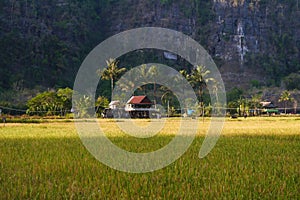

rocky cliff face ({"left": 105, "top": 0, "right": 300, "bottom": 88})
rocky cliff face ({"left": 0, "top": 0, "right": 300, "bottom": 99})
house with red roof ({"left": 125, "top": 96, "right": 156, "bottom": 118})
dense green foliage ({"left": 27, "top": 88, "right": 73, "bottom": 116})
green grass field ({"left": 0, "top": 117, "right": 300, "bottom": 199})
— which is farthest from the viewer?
rocky cliff face ({"left": 105, "top": 0, "right": 300, "bottom": 88})

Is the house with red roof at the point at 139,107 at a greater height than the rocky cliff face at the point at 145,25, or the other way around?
the rocky cliff face at the point at 145,25

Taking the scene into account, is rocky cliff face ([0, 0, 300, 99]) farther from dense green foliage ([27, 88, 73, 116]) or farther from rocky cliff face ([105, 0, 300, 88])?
dense green foliage ([27, 88, 73, 116])

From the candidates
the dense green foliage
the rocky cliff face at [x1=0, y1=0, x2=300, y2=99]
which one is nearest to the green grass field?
the dense green foliage

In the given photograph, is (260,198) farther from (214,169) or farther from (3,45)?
(3,45)

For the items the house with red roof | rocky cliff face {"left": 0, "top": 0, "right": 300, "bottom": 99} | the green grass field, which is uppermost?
rocky cliff face {"left": 0, "top": 0, "right": 300, "bottom": 99}

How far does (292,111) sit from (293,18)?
2369 inches

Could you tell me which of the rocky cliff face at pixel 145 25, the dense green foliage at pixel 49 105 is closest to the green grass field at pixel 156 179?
the dense green foliage at pixel 49 105

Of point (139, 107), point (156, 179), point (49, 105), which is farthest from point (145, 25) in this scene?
point (156, 179)

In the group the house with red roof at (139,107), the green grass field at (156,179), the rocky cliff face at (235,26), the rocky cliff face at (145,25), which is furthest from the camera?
the rocky cliff face at (235,26)

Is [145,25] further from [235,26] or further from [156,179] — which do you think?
[156,179]

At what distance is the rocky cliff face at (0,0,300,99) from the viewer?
3312 inches

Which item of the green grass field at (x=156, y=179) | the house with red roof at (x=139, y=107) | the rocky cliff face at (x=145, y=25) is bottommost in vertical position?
the green grass field at (x=156, y=179)

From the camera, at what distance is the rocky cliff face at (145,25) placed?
8412cm

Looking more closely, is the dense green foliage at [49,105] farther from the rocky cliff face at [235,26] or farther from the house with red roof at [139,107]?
the rocky cliff face at [235,26]
